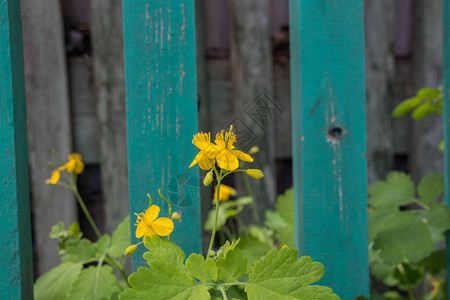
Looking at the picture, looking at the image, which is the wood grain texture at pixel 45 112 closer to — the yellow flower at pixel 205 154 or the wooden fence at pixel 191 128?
the wooden fence at pixel 191 128

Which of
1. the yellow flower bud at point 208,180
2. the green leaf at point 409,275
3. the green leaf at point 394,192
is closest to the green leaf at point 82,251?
the yellow flower bud at point 208,180

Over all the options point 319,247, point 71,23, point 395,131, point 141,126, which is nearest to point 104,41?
point 71,23

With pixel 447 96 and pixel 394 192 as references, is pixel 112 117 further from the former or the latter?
pixel 447 96

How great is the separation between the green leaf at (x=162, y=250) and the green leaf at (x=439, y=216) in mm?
833

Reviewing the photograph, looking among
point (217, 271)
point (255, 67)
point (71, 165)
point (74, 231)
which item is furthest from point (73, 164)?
point (255, 67)

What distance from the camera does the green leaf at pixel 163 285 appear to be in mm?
678

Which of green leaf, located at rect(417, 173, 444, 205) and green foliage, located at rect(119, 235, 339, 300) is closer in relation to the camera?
green foliage, located at rect(119, 235, 339, 300)

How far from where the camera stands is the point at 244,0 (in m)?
2.09

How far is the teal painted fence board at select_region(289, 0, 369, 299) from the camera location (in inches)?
43.2

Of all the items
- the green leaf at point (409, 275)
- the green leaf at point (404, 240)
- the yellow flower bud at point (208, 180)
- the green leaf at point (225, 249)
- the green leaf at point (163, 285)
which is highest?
the yellow flower bud at point (208, 180)

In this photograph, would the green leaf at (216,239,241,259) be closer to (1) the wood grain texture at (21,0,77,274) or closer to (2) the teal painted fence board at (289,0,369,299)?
(2) the teal painted fence board at (289,0,369,299)

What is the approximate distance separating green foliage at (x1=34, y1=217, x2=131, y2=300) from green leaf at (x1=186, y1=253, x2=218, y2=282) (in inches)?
15.6

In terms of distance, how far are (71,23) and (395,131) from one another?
1.95 meters

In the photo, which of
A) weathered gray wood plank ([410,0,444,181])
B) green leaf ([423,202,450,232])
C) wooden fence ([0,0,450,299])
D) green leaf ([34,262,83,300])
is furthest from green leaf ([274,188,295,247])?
weathered gray wood plank ([410,0,444,181])
